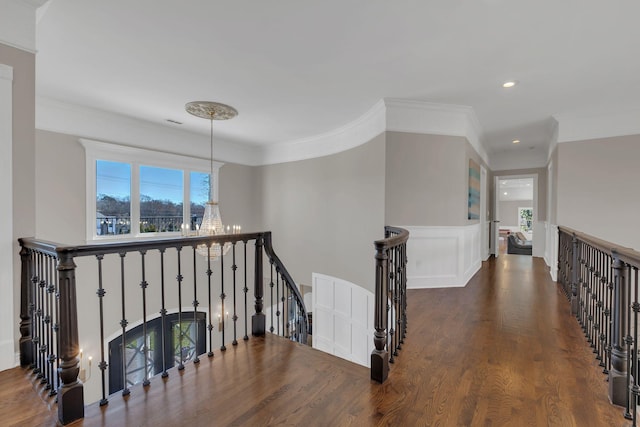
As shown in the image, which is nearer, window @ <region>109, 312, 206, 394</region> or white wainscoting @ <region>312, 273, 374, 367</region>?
white wainscoting @ <region>312, 273, 374, 367</region>

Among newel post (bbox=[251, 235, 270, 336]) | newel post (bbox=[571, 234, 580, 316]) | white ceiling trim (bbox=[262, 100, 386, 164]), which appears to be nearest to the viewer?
newel post (bbox=[251, 235, 270, 336])

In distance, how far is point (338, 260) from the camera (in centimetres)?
576

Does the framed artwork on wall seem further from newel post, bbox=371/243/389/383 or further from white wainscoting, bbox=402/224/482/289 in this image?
newel post, bbox=371/243/389/383

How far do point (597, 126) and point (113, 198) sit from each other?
7.97 meters

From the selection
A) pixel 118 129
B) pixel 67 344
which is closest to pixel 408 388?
pixel 67 344

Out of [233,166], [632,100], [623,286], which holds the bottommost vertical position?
[623,286]

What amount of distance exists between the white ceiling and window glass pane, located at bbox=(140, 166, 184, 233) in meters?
1.38

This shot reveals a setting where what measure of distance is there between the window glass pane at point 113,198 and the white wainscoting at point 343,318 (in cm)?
385

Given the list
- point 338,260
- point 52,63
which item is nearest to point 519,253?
point 338,260

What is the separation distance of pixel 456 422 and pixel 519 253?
337 inches

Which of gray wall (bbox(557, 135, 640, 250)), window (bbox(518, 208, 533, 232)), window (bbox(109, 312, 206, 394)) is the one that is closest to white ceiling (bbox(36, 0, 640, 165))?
gray wall (bbox(557, 135, 640, 250))

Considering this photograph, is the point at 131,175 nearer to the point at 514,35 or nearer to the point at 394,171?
the point at 394,171

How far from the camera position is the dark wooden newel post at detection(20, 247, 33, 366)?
2.09 metres

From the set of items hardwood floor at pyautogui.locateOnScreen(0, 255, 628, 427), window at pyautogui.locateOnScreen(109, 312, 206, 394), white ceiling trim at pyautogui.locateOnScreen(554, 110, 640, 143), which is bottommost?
window at pyautogui.locateOnScreen(109, 312, 206, 394)
